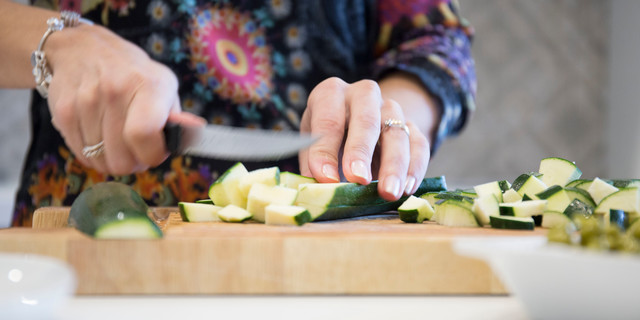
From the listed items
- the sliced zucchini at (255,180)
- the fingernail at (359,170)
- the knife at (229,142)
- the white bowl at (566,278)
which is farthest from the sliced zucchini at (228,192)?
the white bowl at (566,278)

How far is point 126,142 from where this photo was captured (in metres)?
1.38

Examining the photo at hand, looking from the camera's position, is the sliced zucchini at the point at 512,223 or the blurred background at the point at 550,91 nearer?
the sliced zucchini at the point at 512,223

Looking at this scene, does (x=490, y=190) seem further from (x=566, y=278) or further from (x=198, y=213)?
(x=566, y=278)

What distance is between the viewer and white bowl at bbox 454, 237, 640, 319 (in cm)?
58

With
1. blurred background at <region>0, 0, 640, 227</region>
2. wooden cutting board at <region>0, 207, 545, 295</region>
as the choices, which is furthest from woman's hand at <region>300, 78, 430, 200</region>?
blurred background at <region>0, 0, 640, 227</region>

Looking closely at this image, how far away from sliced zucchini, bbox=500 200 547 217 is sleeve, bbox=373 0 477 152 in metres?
0.70

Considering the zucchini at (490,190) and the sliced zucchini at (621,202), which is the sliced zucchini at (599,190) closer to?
the sliced zucchini at (621,202)

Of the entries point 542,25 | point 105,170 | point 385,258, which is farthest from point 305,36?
point 542,25

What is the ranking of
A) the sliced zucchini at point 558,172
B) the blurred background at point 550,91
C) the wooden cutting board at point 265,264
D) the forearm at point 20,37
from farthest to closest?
the blurred background at point 550,91 → the forearm at point 20,37 → the sliced zucchini at point 558,172 → the wooden cutting board at point 265,264

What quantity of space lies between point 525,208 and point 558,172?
0.31 m

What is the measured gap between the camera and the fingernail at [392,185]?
132 centimetres

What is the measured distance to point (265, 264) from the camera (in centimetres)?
85

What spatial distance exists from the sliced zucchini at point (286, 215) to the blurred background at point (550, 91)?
2825 millimetres

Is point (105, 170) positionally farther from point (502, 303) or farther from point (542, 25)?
point (542, 25)
